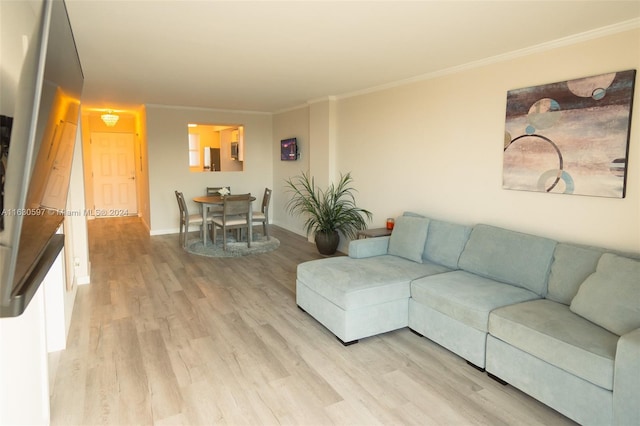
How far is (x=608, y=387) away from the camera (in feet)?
6.46

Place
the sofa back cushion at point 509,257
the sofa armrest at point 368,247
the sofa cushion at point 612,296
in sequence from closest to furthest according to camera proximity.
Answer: the sofa cushion at point 612,296
the sofa back cushion at point 509,257
the sofa armrest at point 368,247

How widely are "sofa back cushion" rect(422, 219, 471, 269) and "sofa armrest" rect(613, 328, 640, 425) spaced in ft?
5.42

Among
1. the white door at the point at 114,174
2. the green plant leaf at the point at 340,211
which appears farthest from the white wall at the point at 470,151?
the white door at the point at 114,174

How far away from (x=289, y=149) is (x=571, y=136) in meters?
5.03

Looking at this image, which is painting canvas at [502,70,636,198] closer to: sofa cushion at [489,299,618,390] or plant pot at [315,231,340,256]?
sofa cushion at [489,299,618,390]

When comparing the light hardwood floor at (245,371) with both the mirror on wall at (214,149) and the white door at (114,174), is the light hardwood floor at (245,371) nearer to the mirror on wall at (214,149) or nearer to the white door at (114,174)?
the white door at (114,174)

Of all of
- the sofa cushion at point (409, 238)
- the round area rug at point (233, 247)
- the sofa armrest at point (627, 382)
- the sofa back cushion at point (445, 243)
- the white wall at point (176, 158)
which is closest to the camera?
the sofa armrest at point (627, 382)

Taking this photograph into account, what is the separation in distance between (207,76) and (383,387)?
145 inches

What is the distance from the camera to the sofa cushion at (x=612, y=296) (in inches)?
84.9

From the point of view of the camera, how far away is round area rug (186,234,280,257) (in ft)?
19.1

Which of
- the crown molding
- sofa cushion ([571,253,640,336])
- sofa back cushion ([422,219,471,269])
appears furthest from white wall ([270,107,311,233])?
sofa cushion ([571,253,640,336])

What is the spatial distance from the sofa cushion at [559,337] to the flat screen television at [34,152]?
8.12ft

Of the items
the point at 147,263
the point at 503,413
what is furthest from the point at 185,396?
the point at 147,263

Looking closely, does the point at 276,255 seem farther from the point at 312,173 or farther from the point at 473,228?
the point at 473,228
